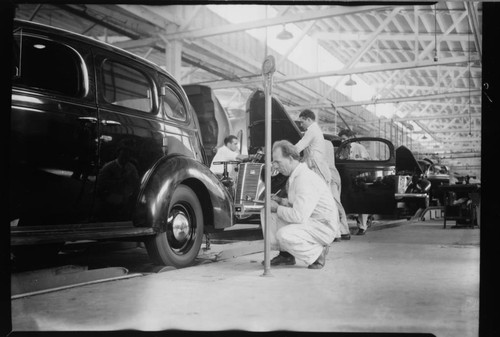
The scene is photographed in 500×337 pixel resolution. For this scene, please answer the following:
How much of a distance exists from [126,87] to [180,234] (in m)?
1.36

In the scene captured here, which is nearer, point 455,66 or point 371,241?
point 455,66

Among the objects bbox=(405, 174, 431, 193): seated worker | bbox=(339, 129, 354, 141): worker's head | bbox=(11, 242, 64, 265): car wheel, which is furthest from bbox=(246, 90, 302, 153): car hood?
bbox=(405, 174, 431, 193): seated worker

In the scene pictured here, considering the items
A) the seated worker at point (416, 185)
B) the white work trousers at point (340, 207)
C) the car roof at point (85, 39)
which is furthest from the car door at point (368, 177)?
the car roof at point (85, 39)

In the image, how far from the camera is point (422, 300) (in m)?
2.96

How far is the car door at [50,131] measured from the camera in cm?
294

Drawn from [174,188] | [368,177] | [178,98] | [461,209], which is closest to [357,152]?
[368,177]

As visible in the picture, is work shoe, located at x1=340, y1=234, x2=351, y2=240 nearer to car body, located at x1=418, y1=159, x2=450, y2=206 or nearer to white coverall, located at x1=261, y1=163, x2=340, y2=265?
white coverall, located at x1=261, y1=163, x2=340, y2=265

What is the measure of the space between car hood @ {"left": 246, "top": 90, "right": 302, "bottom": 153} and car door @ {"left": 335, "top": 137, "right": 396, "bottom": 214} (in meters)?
1.78

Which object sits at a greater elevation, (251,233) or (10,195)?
(10,195)

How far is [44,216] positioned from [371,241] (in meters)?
4.51

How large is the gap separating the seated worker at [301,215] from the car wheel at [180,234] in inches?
25.0

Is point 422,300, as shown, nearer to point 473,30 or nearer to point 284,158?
point 284,158

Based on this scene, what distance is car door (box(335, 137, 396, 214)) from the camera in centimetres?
702
